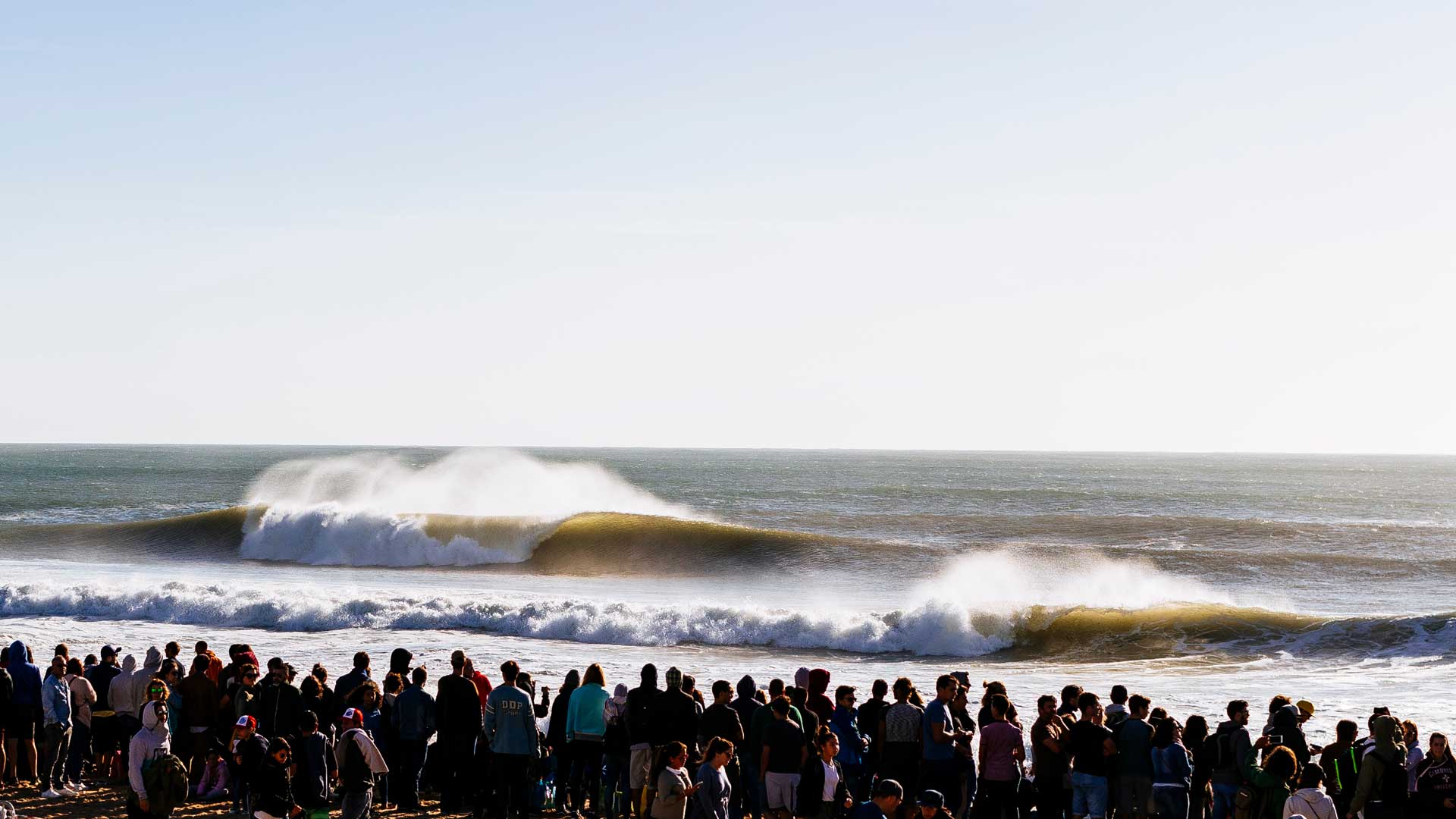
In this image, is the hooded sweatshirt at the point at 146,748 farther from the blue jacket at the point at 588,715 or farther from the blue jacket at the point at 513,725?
the blue jacket at the point at 588,715

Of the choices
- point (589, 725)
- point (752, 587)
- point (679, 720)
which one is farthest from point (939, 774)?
point (752, 587)

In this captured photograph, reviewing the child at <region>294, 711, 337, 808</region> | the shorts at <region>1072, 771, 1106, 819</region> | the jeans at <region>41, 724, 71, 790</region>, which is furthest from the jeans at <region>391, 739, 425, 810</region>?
the shorts at <region>1072, 771, 1106, 819</region>

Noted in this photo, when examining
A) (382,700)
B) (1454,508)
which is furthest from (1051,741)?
(1454,508)

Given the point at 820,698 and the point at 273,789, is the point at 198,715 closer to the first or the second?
the point at 273,789

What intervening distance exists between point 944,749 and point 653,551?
2459 cm

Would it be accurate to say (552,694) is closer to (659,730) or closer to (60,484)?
(659,730)

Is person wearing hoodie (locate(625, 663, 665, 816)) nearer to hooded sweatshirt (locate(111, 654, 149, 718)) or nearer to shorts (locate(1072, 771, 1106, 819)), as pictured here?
shorts (locate(1072, 771, 1106, 819))

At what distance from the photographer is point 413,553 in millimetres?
31891

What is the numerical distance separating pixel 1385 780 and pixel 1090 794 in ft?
5.56

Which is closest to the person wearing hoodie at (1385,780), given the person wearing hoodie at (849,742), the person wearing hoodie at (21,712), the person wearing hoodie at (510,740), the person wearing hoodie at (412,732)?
the person wearing hoodie at (849,742)

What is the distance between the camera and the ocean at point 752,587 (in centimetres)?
1775

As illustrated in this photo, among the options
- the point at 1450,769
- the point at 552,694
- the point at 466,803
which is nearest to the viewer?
the point at 1450,769

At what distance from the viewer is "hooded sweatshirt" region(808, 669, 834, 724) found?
8.38 meters

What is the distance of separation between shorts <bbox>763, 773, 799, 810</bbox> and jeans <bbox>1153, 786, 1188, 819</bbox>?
2.36 meters
